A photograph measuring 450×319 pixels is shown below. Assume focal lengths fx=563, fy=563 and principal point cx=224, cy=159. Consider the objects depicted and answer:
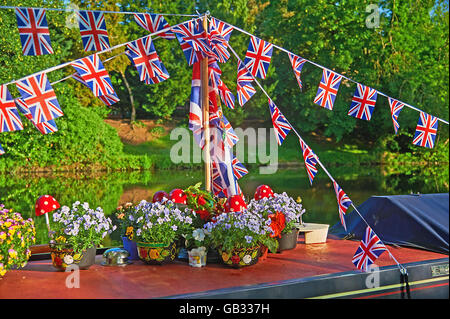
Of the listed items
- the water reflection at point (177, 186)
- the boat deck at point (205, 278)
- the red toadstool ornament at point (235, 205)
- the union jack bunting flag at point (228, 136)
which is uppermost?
the union jack bunting flag at point (228, 136)

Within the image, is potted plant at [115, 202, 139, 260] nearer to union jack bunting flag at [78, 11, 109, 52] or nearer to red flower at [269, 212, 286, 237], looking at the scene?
red flower at [269, 212, 286, 237]

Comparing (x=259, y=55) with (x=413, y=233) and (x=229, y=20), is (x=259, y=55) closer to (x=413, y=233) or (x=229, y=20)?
(x=413, y=233)

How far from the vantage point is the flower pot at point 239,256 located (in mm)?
6387

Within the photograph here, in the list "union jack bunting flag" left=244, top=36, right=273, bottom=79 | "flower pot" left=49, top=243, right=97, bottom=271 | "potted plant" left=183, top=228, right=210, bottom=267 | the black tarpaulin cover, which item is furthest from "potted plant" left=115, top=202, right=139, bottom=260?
the black tarpaulin cover

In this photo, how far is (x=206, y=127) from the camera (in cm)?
780

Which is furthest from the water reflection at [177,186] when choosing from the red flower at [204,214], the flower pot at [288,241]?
the flower pot at [288,241]

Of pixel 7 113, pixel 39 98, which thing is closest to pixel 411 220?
pixel 39 98

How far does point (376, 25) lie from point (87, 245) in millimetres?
29550

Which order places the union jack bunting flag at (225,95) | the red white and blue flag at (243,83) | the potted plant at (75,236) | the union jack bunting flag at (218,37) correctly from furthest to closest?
the union jack bunting flag at (225,95) < the red white and blue flag at (243,83) < the union jack bunting flag at (218,37) < the potted plant at (75,236)

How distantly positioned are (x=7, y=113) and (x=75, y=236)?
162 centimetres

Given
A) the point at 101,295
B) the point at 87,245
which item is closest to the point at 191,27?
the point at 87,245

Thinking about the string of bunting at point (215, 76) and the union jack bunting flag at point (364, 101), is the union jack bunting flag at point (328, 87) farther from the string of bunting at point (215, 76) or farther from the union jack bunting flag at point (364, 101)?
the union jack bunting flag at point (364, 101)

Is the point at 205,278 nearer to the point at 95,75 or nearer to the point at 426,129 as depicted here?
the point at 95,75
